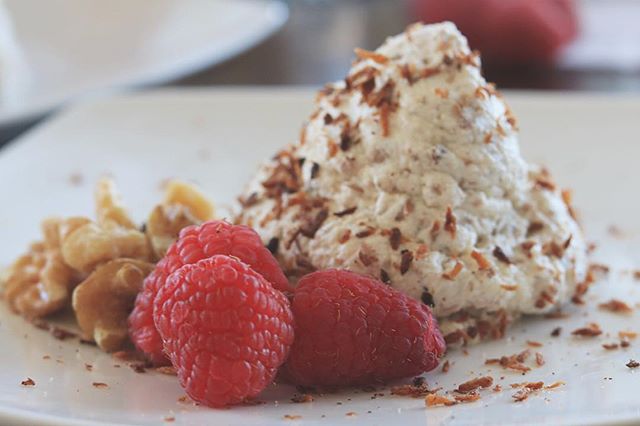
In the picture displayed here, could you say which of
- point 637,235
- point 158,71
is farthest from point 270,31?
point 637,235

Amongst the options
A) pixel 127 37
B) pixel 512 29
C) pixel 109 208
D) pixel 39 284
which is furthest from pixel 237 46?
pixel 39 284

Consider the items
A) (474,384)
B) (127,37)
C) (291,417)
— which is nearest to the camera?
(291,417)

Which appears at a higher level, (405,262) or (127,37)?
(127,37)

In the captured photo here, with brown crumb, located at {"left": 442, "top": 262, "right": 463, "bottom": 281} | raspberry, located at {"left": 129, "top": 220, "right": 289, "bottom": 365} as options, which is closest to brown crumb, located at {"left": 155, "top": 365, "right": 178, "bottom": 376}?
raspberry, located at {"left": 129, "top": 220, "right": 289, "bottom": 365}

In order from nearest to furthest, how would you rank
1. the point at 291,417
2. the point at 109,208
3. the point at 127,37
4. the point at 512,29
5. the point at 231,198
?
the point at 291,417 < the point at 109,208 < the point at 231,198 < the point at 512,29 < the point at 127,37

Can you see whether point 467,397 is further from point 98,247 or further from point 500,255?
point 98,247

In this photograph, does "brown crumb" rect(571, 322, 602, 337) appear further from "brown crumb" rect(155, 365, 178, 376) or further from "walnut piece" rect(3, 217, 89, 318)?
"walnut piece" rect(3, 217, 89, 318)

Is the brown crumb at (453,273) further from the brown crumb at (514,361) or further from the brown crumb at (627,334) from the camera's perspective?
the brown crumb at (627,334)
